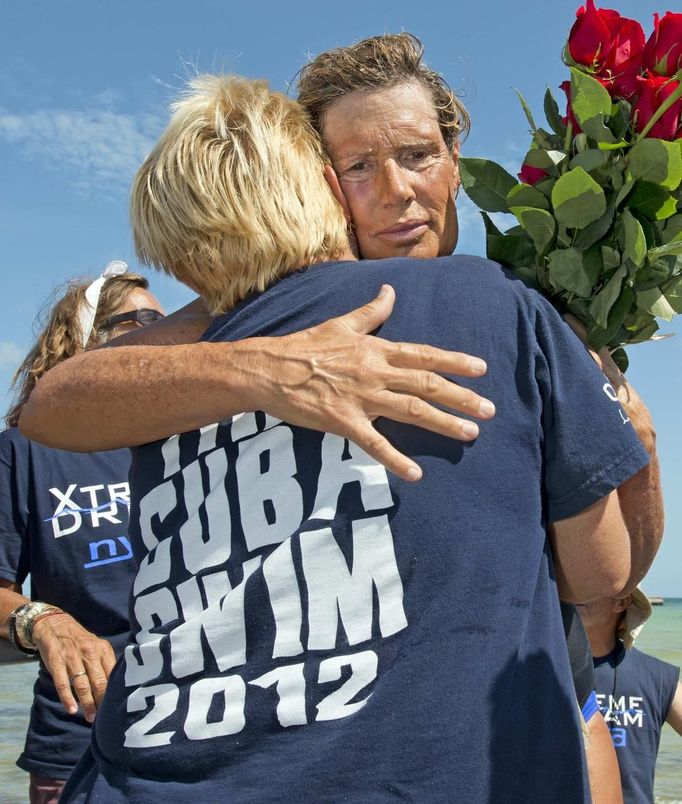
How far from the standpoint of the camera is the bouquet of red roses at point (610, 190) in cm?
180

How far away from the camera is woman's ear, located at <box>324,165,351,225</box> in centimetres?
203

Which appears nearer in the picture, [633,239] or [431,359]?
[431,359]

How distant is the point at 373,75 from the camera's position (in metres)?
2.29

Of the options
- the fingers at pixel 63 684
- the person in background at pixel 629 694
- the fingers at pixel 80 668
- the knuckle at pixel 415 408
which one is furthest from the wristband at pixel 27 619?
the person in background at pixel 629 694

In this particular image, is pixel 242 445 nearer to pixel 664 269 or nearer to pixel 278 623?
pixel 278 623

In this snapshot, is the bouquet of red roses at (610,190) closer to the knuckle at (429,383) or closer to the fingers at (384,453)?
the knuckle at (429,383)

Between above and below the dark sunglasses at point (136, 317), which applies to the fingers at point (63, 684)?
below

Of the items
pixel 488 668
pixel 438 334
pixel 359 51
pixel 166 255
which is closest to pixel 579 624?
pixel 488 668

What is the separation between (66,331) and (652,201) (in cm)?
271

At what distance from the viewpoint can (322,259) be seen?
1722 mm

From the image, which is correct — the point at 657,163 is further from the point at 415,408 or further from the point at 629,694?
the point at 629,694

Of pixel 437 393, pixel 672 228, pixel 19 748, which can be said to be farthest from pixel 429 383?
pixel 19 748

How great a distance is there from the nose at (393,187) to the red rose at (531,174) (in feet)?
1.03

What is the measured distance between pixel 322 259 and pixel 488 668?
0.78 m
